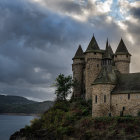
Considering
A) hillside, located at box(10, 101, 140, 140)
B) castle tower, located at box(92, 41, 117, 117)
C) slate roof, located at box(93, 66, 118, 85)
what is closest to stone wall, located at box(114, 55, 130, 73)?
slate roof, located at box(93, 66, 118, 85)

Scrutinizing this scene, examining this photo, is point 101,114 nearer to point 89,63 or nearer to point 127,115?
point 127,115

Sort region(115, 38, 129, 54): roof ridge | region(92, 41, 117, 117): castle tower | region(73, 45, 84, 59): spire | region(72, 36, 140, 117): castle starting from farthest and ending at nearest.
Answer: region(73, 45, 84, 59): spire
region(115, 38, 129, 54): roof ridge
region(92, 41, 117, 117): castle tower
region(72, 36, 140, 117): castle

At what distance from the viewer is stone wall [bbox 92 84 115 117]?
59.8 m

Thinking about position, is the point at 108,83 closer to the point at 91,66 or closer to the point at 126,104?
the point at 126,104

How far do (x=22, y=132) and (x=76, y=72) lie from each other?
22439 mm

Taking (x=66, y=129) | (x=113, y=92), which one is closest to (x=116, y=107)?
(x=113, y=92)

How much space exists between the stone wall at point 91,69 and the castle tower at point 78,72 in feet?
18.3

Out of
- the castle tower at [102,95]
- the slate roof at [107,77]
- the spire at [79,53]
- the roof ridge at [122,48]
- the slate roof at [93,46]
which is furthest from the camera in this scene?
the spire at [79,53]

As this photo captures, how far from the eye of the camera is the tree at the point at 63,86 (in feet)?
249

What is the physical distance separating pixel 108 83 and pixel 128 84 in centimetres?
443

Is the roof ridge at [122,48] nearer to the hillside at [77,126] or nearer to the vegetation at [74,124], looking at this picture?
the vegetation at [74,124]

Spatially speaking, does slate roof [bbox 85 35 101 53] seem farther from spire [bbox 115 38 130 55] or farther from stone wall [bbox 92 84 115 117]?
stone wall [bbox 92 84 115 117]

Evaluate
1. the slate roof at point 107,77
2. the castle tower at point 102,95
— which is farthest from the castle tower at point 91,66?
the castle tower at point 102,95

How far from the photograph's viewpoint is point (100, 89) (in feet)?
199
